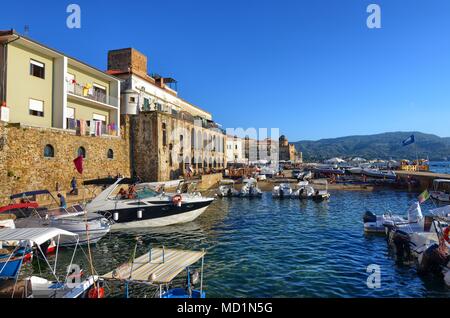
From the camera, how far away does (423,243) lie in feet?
42.5

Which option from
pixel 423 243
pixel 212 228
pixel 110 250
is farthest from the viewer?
pixel 212 228

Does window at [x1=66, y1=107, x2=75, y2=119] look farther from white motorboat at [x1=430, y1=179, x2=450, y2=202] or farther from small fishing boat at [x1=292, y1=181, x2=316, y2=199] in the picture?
white motorboat at [x1=430, y1=179, x2=450, y2=202]

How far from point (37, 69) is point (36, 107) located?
10.7ft

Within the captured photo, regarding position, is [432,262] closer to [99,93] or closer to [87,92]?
[87,92]

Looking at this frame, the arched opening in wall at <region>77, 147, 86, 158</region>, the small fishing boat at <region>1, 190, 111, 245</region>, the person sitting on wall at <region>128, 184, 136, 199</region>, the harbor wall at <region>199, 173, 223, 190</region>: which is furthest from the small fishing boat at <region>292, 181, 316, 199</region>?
the small fishing boat at <region>1, 190, 111, 245</region>

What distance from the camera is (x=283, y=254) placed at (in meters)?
13.9

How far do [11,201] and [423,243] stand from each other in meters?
23.3

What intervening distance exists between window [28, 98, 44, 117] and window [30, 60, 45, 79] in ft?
7.32

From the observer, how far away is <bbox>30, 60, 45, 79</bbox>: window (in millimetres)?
25027

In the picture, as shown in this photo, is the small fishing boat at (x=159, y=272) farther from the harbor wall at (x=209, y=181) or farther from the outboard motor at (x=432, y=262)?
the harbor wall at (x=209, y=181)

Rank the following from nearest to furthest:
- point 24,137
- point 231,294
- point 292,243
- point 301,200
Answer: point 231,294 → point 292,243 → point 24,137 → point 301,200
